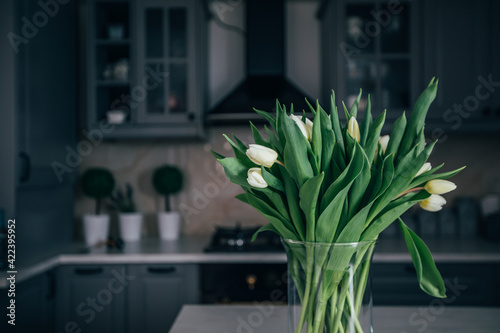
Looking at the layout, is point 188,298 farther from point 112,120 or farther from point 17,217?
point 112,120

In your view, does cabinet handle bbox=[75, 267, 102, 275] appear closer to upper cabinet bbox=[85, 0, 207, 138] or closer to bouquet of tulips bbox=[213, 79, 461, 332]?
upper cabinet bbox=[85, 0, 207, 138]

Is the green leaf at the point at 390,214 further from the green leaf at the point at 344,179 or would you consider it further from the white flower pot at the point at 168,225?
the white flower pot at the point at 168,225

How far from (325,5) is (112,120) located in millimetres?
1507

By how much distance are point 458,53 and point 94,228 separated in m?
2.42

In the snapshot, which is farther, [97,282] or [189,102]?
[189,102]

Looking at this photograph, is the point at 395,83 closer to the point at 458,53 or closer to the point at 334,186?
the point at 458,53

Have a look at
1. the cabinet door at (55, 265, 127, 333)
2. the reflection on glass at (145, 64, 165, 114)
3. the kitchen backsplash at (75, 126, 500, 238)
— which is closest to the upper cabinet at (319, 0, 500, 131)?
the kitchen backsplash at (75, 126, 500, 238)

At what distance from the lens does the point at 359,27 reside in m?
2.34

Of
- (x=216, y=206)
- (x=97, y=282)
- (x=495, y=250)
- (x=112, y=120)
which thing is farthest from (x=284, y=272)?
(x=112, y=120)

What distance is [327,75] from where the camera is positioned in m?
2.52

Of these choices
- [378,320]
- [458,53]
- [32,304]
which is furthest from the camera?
[458,53]

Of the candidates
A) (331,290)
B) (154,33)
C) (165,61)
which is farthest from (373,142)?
(154,33)

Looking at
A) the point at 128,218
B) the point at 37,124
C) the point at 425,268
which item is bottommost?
the point at 128,218

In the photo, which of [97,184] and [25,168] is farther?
[97,184]
